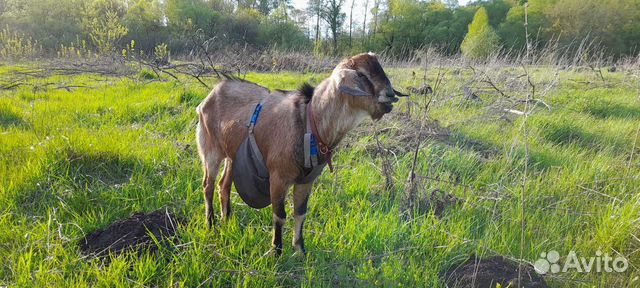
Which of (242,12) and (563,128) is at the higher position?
(242,12)

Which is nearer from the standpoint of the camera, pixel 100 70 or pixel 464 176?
pixel 464 176

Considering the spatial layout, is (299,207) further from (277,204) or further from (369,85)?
(369,85)

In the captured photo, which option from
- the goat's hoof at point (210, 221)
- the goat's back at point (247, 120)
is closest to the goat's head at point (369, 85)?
the goat's back at point (247, 120)

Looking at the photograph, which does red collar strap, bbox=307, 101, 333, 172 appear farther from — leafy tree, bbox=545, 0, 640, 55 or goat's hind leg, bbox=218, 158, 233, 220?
leafy tree, bbox=545, 0, 640, 55

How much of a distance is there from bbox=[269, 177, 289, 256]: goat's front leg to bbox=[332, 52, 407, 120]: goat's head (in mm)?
712

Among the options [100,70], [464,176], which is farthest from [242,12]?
[464,176]

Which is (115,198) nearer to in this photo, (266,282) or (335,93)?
(266,282)

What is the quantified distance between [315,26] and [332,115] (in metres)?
44.6

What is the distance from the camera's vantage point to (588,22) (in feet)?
104

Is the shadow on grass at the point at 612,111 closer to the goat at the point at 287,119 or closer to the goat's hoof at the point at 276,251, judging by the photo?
the goat at the point at 287,119

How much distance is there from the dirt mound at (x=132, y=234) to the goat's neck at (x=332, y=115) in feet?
4.29

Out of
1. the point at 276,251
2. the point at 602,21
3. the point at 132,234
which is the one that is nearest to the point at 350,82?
the point at 276,251

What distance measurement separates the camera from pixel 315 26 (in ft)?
144

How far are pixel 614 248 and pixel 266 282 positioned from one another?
2.49 metres
